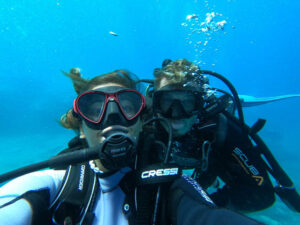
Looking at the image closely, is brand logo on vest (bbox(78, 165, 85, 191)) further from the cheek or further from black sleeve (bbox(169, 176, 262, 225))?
black sleeve (bbox(169, 176, 262, 225))

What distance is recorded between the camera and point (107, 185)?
1961 millimetres

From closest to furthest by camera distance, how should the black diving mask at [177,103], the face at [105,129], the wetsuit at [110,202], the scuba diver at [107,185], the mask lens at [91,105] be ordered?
1. the wetsuit at [110,202]
2. the scuba diver at [107,185]
3. the face at [105,129]
4. the mask lens at [91,105]
5. the black diving mask at [177,103]

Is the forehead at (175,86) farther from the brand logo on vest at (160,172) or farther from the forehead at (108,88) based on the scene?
the brand logo on vest at (160,172)

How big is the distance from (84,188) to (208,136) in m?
2.70

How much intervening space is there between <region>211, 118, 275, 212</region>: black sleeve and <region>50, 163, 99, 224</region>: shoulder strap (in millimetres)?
2774

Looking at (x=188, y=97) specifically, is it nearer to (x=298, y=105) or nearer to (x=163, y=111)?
(x=163, y=111)

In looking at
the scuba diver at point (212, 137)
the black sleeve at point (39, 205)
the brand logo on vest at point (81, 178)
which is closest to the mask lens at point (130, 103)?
the brand logo on vest at point (81, 178)

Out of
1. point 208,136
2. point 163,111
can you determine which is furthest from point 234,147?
point 163,111

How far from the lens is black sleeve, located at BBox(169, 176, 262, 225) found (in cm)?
116

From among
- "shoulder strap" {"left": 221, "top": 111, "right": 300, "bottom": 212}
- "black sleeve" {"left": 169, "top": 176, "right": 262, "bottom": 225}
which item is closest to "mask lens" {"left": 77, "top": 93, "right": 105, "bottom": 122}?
"black sleeve" {"left": 169, "top": 176, "right": 262, "bottom": 225}

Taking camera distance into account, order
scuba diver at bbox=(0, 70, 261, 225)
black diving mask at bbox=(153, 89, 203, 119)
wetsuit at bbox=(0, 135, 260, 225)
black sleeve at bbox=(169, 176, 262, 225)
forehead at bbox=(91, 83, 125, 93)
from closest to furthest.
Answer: black sleeve at bbox=(169, 176, 262, 225) → wetsuit at bbox=(0, 135, 260, 225) → scuba diver at bbox=(0, 70, 261, 225) → forehead at bbox=(91, 83, 125, 93) → black diving mask at bbox=(153, 89, 203, 119)

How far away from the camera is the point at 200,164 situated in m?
3.83

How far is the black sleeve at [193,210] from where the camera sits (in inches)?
45.8

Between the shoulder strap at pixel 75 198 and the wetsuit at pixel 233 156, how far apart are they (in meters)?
1.90
